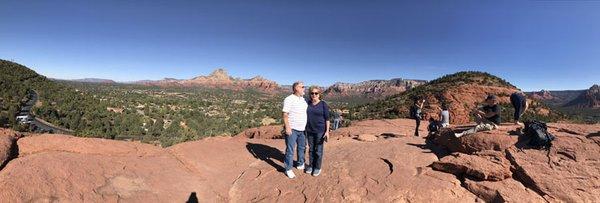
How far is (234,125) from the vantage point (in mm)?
51188

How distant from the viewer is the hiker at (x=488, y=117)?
8.96m

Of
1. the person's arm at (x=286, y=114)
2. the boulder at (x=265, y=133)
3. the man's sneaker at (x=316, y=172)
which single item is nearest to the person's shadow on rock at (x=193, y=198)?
the person's arm at (x=286, y=114)

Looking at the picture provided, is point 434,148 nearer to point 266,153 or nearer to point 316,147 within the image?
point 316,147

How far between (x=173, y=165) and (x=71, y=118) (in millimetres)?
47330

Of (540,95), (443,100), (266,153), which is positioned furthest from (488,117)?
(540,95)

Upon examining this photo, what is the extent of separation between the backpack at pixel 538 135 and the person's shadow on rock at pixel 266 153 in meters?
5.62

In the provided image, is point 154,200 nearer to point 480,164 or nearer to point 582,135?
point 480,164

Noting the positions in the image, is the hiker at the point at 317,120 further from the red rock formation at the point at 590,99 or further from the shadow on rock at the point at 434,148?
the red rock formation at the point at 590,99

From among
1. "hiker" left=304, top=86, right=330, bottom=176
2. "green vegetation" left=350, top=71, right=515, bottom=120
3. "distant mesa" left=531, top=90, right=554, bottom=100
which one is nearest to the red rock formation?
"distant mesa" left=531, top=90, right=554, bottom=100

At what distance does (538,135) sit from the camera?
7.75 m

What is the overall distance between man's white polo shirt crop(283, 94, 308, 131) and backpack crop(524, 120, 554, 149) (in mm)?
4922

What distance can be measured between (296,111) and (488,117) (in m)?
5.01

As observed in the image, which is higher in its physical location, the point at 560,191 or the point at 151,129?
the point at 560,191

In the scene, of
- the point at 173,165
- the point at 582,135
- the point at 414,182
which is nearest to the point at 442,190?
the point at 414,182
